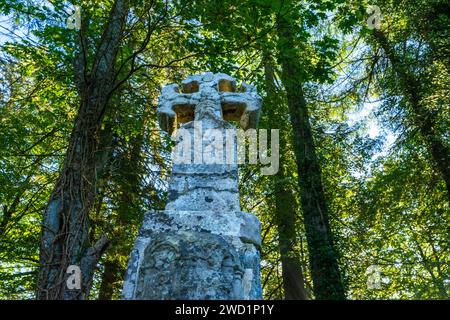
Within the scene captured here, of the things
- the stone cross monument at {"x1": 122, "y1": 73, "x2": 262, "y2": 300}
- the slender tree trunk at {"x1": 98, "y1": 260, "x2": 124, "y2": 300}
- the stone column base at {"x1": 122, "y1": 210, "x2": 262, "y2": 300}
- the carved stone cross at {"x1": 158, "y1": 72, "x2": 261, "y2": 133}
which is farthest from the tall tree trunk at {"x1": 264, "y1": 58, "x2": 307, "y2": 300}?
the stone column base at {"x1": 122, "y1": 210, "x2": 262, "y2": 300}

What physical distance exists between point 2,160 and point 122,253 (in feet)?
9.93

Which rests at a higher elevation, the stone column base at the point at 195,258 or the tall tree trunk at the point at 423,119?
the tall tree trunk at the point at 423,119

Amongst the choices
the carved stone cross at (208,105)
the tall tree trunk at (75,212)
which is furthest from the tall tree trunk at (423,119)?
the tall tree trunk at (75,212)

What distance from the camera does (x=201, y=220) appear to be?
249 cm

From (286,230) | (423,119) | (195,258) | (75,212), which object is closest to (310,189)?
(286,230)

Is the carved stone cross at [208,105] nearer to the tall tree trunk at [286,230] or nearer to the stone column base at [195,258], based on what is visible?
the stone column base at [195,258]

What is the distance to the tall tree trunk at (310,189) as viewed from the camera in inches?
291

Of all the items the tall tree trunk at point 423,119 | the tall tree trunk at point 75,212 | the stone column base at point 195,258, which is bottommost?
the stone column base at point 195,258

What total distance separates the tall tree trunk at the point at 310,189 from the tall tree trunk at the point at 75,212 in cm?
317

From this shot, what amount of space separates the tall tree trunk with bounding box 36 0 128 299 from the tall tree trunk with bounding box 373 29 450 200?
6.57 meters

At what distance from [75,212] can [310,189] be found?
5.10 meters

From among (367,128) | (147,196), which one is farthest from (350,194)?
(147,196)

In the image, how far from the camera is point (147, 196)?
26.0ft

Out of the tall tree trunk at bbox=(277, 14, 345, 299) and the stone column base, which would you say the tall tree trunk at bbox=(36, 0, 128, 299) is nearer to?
the stone column base
